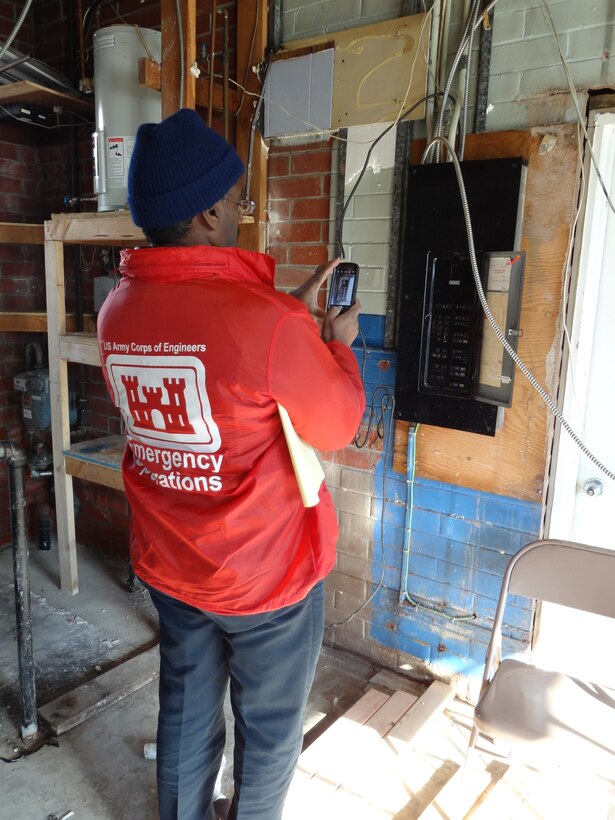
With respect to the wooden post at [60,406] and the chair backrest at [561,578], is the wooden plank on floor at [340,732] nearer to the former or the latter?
the chair backrest at [561,578]

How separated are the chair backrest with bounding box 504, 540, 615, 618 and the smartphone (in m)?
0.83

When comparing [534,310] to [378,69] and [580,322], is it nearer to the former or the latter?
[580,322]

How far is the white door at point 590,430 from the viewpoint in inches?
69.5

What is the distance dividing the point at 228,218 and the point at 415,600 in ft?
4.90

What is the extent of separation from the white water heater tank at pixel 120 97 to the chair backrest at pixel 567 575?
1.78 metres

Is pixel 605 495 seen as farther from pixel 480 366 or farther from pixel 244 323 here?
pixel 244 323

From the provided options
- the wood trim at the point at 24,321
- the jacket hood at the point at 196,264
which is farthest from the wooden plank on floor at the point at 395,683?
the wood trim at the point at 24,321

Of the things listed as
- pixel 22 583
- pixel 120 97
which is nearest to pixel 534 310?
pixel 120 97

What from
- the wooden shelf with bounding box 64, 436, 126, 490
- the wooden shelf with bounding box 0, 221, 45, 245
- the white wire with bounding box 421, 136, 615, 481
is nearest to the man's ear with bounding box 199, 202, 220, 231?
the white wire with bounding box 421, 136, 615, 481

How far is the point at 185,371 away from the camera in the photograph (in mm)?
1146

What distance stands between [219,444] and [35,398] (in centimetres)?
208

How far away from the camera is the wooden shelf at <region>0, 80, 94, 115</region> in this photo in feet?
7.82

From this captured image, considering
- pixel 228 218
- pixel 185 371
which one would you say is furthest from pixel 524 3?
pixel 185 371

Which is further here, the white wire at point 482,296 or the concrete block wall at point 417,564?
the concrete block wall at point 417,564
